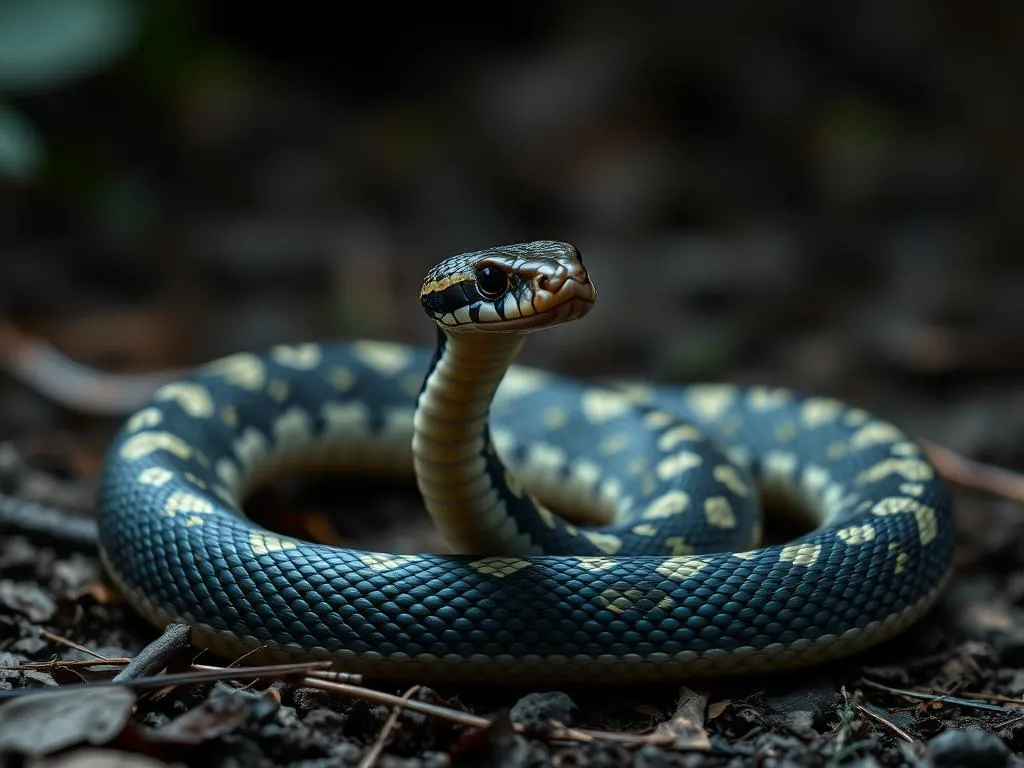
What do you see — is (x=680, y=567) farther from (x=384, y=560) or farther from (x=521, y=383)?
(x=521, y=383)

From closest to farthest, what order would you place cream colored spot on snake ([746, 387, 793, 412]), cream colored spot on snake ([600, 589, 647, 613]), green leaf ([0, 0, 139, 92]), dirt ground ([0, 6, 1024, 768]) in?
cream colored spot on snake ([600, 589, 647, 613]) < cream colored spot on snake ([746, 387, 793, 412]) < green leaf ([0, 0, 139, 92]) < dirt ground ([0, 6, 1024, 768])

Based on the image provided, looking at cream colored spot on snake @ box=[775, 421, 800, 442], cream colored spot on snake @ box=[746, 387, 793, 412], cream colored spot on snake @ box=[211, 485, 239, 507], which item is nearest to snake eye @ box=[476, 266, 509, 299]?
cream colored spot on snake @ box=[211, 485, 239, 507]

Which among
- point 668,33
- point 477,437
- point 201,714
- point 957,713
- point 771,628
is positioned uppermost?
point 668,33

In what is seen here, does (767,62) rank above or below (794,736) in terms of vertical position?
above

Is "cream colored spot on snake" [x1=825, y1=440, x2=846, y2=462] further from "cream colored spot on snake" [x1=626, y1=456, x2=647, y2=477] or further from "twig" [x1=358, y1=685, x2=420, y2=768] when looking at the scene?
"twig" [x1=358, y1=685, x2=420, y2=768]

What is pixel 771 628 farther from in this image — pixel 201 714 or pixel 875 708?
pixel 201 714

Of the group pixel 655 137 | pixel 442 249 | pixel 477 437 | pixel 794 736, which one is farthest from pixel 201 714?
pixel 655 137
